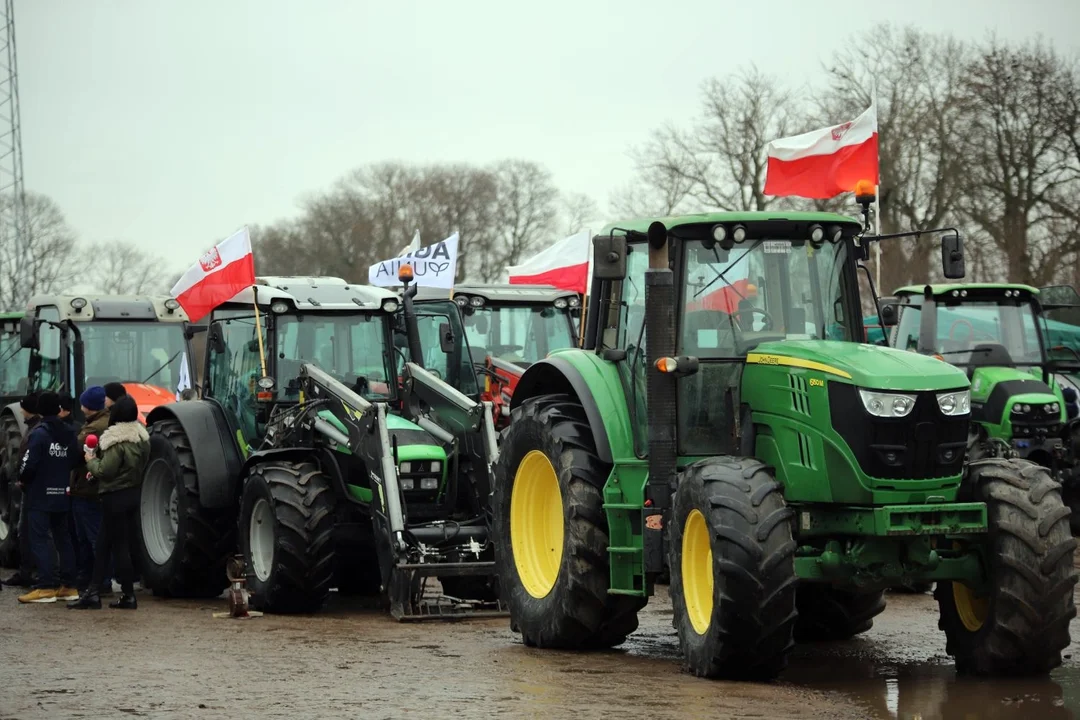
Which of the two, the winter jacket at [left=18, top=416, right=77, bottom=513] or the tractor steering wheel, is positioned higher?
the tractor steering wheel

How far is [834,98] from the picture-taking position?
38.8 meters

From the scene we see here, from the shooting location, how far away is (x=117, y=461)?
1242 centimetres

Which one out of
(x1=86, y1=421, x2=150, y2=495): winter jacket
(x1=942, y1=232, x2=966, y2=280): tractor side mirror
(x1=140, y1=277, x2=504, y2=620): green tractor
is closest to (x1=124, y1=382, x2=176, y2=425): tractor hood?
(x1=140, y1=277, x2=504, y2=620): green tractor

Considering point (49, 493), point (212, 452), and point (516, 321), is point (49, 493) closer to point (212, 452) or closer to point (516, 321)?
point (212, 452)

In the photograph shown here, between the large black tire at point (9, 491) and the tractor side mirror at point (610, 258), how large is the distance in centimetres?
886

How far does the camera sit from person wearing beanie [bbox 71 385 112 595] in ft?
41.7

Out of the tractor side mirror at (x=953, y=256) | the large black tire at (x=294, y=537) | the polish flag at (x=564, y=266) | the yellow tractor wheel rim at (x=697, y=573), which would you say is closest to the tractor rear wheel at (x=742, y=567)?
the yellow tractor wheel rim at (x=697, y=573)

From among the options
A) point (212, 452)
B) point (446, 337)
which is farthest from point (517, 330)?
point (212, 452)

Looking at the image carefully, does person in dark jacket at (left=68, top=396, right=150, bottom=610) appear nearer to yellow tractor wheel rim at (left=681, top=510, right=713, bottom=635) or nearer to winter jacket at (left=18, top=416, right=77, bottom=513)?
winter jacket at (left=18, top=416, right=77, bottom=513)

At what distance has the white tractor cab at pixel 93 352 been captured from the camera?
16.1 metres

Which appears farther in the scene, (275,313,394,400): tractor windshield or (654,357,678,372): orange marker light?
(275,313,394,400): tractor windshield

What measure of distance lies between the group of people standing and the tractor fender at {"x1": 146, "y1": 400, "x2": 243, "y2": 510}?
1.41ft

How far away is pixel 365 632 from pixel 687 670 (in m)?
2.95

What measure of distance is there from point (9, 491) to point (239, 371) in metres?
4.13
